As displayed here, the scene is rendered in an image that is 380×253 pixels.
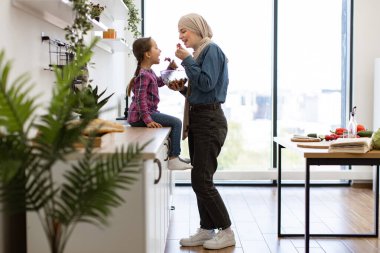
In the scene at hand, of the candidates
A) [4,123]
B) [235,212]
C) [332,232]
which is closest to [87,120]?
[4,123]

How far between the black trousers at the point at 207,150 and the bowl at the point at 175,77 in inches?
9.0

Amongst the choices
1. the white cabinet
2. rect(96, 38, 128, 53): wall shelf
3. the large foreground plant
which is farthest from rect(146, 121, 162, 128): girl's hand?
the large foreground plant

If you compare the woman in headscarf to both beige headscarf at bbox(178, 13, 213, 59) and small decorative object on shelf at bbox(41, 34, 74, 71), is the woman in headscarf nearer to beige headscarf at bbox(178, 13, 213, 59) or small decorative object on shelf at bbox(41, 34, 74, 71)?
beige headscarf at bbox(178, 13, 213, 59)

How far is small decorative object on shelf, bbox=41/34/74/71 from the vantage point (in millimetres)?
2925

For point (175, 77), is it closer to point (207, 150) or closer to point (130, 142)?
point (207, 150)

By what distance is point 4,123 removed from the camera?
1.42 m

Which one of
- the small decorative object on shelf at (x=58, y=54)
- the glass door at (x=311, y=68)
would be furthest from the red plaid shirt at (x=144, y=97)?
the glass door at (x=311, y=68)

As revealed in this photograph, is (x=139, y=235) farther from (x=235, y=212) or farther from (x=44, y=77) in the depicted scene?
(x=235, y=212)

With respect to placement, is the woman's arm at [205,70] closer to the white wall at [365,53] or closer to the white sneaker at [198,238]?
the white sneaker at [198,238]

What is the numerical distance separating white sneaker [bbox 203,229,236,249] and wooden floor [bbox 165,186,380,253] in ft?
→ 0.13

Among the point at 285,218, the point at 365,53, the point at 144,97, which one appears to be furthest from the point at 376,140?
the point at 365,53

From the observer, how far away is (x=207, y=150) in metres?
3.38

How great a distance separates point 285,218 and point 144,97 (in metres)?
1.78

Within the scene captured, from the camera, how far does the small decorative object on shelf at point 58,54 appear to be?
2925 millimetres
